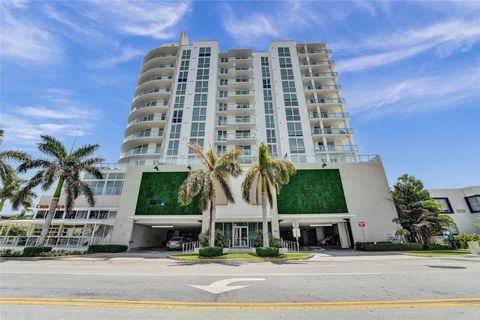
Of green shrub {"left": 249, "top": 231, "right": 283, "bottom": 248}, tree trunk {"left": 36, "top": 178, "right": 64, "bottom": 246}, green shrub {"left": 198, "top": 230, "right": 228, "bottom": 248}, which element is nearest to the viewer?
tree trunk {"left": 36, "top": 178, "right": 64, "bottom": 246}

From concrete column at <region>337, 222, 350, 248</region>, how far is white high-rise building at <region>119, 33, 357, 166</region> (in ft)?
43.3

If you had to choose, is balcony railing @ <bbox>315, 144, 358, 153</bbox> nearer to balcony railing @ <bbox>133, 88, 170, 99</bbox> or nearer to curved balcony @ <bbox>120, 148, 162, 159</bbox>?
curved balcony @ <bbox>120, 148, 162, 159</bbox>

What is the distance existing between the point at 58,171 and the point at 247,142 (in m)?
27.4

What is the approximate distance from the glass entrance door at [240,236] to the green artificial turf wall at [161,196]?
16.2 ft

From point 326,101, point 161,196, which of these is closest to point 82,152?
point 161,196

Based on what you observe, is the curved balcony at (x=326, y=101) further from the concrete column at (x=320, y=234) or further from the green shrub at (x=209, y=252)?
the green shrub at (x=209, y=252)

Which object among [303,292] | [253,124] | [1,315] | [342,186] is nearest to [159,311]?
[1,315]

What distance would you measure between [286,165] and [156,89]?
3673 cm

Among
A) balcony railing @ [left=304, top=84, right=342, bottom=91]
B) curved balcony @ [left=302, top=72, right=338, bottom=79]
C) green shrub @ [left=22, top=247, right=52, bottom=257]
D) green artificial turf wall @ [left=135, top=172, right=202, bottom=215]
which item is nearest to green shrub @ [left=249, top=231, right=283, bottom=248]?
green artificial turf wall @ [left=135, top=172, right=202, bottom=215]

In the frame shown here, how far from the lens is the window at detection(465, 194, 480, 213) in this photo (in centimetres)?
3117

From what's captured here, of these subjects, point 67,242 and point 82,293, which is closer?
point 82,293

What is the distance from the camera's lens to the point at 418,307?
4.86 meters

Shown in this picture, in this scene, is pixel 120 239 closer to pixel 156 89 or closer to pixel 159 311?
pixel 159 311

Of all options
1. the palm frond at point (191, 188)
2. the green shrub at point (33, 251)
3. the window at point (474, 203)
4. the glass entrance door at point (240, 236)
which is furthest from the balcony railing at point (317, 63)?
the green shrub at point (33, 251)
